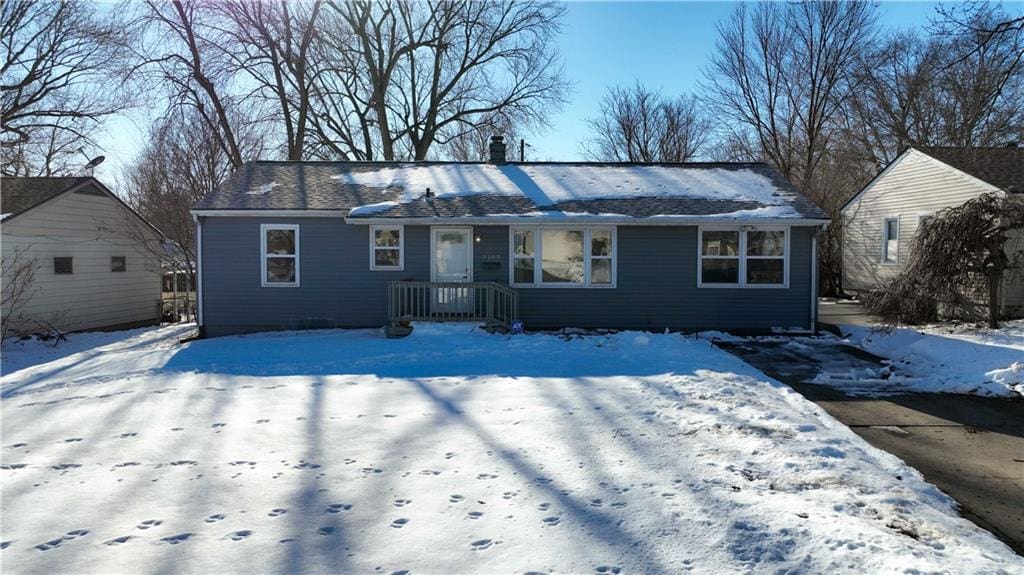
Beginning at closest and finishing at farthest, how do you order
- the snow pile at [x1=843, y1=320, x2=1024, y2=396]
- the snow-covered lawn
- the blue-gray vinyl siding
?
the snow-covered lawn → the snow pile at [x1=843, y1=320, x2=1024, y2=396] → the blue-gray vinyl siding

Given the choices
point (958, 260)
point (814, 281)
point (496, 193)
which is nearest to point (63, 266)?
point (496, 193)

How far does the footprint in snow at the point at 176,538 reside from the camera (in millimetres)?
3574

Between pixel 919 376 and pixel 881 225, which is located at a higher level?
pixel 881 225

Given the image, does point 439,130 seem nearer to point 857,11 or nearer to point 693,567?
point 857,11

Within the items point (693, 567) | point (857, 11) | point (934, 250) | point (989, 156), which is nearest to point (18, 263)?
point (693, 567)

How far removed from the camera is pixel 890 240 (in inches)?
740

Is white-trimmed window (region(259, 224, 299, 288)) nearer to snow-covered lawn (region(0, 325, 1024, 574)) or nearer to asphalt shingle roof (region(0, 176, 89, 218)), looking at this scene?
snow-covered lawn (region(0, 325, 1024, 574))

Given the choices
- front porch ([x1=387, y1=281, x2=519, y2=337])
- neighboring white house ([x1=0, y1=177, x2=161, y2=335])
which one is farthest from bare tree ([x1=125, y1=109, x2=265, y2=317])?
front porch ([x1=387, y1=281, x2=519, y2=337])

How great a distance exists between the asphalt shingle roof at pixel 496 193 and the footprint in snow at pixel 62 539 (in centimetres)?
921

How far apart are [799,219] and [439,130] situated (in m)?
21.8

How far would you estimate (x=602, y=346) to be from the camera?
1068cm

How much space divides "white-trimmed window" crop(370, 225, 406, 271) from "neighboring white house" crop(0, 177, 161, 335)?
901 cm

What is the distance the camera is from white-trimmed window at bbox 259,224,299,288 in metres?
13.1

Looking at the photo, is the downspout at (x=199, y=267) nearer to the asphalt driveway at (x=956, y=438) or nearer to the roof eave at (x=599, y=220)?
the roof eave at (x=599, y=220)
